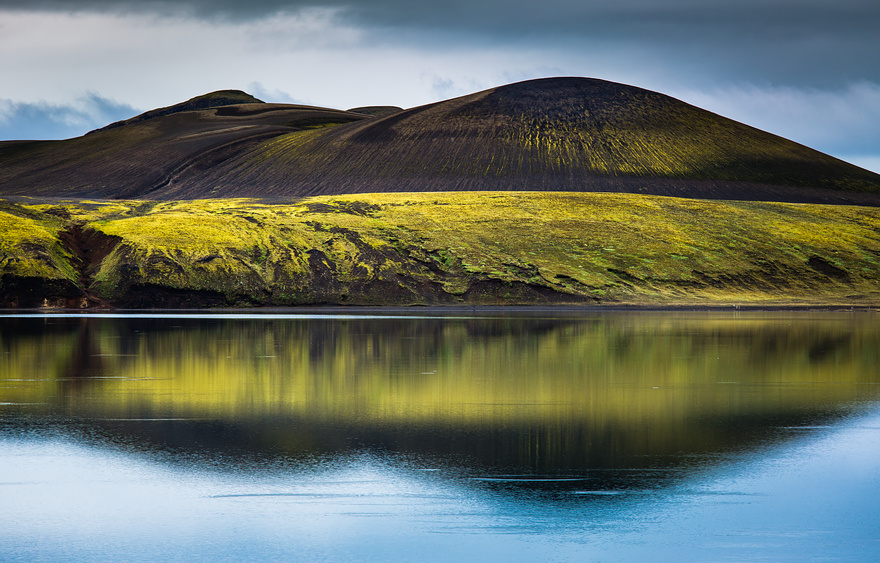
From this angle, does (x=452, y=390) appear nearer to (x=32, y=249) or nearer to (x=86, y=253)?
(x=32, y=249)

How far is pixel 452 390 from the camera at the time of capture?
17375 mm

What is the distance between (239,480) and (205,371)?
33.1 ft

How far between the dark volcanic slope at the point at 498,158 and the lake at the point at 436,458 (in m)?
100.0

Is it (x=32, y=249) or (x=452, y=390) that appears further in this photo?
(x=32, y=249)

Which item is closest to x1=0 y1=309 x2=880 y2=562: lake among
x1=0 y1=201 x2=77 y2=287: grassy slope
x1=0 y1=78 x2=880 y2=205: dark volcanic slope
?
x1=0 y1=201 x2=77 y2=287: grassy slope

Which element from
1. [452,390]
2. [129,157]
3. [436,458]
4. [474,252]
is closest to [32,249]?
[474,252]

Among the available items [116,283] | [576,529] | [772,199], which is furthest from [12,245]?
[772,199]

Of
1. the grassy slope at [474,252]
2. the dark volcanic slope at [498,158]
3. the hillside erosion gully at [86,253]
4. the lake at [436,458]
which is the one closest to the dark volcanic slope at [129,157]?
Result: the dark volcanic slope at [498,158]

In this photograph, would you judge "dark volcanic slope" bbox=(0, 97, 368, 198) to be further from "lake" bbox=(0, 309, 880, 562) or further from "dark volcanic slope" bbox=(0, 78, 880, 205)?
"lake" bbox=(0, 309, 880, 562)

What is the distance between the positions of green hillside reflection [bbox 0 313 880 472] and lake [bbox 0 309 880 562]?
0.27ft

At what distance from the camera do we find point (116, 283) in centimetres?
6162

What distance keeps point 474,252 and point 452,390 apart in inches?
2308

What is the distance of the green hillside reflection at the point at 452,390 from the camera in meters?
12.7

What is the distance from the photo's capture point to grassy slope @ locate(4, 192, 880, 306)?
65062mm
